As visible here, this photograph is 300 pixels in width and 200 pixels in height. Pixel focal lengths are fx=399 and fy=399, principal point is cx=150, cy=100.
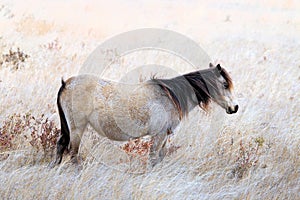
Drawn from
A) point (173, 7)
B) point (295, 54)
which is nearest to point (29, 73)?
point (295, 54)

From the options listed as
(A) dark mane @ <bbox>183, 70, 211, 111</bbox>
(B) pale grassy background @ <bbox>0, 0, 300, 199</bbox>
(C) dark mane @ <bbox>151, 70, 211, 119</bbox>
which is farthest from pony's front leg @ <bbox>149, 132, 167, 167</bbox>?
(A) dark mane @ <bbox>183, 70, 211, 111</bbox>

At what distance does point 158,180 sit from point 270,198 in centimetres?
108

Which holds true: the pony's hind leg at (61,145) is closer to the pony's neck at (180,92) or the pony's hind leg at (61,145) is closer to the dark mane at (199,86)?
the pony's neck at (180,92)

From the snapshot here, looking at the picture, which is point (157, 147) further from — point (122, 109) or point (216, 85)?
point (216, 85)

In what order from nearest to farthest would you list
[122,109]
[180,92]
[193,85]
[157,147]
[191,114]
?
[122,109]
[157,147]
[180,92]
[193,85]
[191,114]

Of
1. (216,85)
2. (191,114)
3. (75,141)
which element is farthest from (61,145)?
(191,114)

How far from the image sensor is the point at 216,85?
4.45m

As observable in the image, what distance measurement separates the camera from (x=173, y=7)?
1321 centimetres

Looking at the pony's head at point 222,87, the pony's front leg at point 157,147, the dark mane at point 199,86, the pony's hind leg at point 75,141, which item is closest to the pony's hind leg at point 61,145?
the pony's hind leg at point 75,141

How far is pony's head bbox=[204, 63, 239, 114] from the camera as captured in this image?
442 centimetres

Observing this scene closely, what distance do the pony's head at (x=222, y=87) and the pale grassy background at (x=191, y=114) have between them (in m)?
0.52

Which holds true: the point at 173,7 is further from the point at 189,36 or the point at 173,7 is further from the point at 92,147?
the point at 92,147

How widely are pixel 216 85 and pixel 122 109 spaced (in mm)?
1116

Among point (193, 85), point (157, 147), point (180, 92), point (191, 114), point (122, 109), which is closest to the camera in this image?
point (122, 109)
